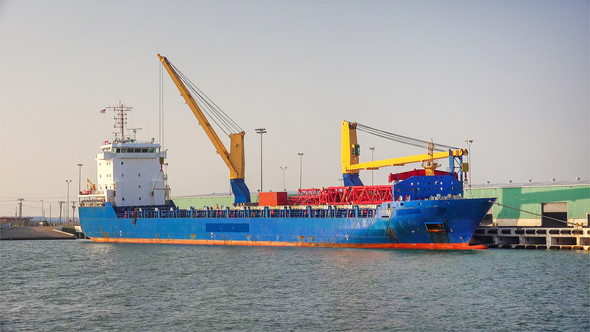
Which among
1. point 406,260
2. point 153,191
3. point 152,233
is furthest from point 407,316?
point 153,191

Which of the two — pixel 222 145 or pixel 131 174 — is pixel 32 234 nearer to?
pixel 131 174

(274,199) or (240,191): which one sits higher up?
(240,191)

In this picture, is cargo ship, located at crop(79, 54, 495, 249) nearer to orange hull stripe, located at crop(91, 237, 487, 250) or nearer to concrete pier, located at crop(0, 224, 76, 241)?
orange hull stripe, located at crop(91, 237, 487, 250)

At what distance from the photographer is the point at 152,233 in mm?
66875

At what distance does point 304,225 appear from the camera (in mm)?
55656

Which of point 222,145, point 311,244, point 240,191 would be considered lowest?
point 311,244

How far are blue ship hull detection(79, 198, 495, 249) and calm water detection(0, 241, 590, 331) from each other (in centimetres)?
219

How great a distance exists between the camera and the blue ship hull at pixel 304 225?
48312 millimetres

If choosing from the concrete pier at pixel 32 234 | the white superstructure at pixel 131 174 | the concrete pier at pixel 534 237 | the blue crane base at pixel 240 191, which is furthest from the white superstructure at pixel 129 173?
the concrete pier at pixel 534 237

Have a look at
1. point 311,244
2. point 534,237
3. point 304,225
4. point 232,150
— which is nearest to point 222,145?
point 232,150

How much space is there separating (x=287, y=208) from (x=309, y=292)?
25150 mm

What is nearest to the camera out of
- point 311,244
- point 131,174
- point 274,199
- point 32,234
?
point 311,244

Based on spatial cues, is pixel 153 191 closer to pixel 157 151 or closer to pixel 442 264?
pixel 157 151

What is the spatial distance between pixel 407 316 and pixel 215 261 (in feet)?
70.5
